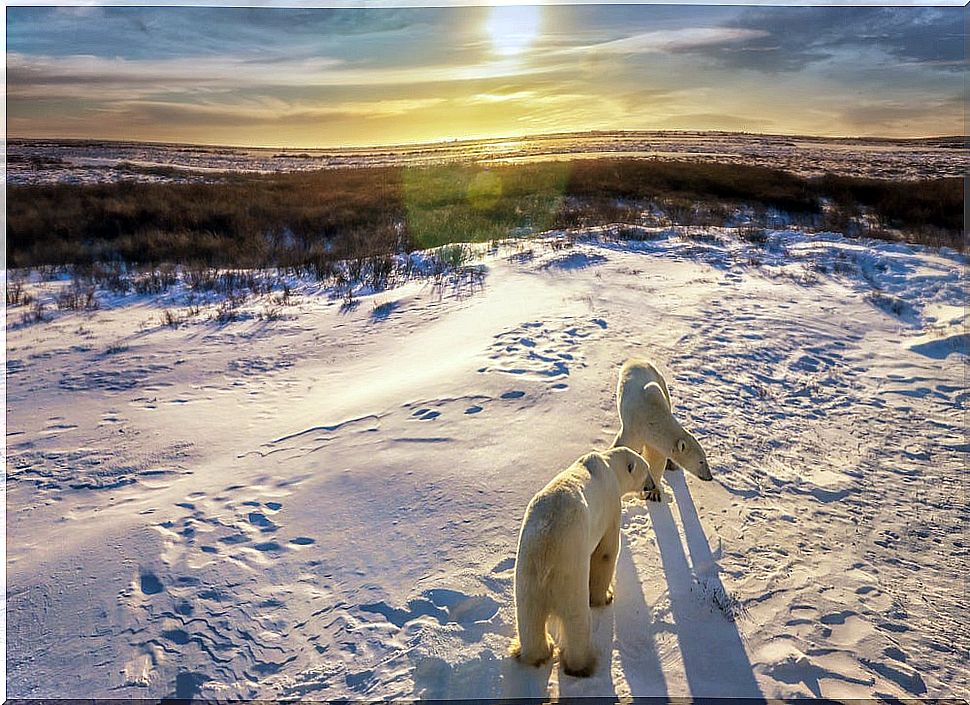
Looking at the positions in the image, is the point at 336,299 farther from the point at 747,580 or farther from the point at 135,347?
the point at 747,580

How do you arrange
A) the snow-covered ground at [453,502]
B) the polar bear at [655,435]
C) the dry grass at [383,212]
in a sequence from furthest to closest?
the dry grass at [383,212] → the polar bear at [655,435] → the snow-covered ground at [453,502]

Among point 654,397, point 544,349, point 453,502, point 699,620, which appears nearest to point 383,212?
point 544,349

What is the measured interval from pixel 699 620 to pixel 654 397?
214cm

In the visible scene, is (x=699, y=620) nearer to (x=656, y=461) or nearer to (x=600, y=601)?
(x=600, y=601)

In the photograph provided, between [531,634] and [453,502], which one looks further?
[453,502]

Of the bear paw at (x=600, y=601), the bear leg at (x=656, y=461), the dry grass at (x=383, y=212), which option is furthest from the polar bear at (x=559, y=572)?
the dry grass at (x=383, y=212)

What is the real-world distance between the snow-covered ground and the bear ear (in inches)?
32.4

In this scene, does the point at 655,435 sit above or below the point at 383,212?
below

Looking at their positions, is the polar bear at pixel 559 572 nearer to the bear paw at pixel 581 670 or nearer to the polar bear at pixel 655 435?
the bear paw at pixel 581 670

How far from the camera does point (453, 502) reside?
4863 mm

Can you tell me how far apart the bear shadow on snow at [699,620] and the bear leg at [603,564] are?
0.51m

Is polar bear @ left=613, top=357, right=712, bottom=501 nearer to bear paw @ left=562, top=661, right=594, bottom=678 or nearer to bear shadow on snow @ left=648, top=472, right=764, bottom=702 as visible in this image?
A: bear shadow on snow @ left=648, top=472, right=764, bottom=702

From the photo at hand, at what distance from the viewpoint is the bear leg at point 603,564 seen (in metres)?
3.81

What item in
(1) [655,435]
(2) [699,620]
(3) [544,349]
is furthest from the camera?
(3) [544,349]
